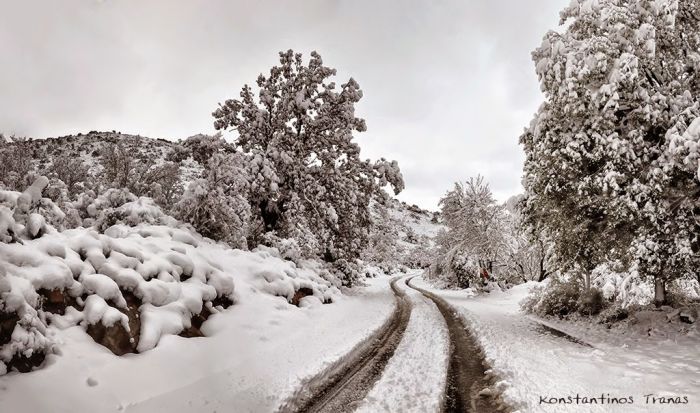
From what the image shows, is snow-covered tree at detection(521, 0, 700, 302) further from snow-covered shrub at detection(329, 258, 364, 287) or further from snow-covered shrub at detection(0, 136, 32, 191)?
snow-covered shrub at detection(0, 136, 32, 191)

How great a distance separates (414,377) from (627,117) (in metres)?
7.65

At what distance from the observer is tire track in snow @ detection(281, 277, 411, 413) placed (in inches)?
213

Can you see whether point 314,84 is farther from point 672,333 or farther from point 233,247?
point 672,333

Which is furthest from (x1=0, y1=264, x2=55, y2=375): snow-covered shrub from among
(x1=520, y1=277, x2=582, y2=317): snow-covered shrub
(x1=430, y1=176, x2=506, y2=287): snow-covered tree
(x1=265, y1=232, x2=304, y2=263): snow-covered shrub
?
(x1=430, y1=176, x2=506, y2=287): snow-covered tree

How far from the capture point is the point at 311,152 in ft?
61.5

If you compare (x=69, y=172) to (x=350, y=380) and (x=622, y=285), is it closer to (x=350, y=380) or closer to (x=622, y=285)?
(x=350, y=380)

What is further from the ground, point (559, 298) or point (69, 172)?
point (69, 172)

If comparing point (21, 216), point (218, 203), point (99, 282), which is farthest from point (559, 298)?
point (21, 216)

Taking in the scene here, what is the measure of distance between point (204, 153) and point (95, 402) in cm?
1217

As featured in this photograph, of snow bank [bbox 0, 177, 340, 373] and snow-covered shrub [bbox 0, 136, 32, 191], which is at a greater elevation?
snow-covered shrub [bbox 0, 136, 32, 191]

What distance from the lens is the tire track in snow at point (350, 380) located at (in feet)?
17.8

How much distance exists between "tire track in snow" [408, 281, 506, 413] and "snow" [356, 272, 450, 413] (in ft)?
0.46

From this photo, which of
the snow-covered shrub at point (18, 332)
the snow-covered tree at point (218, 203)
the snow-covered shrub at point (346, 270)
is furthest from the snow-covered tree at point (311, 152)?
the snow-covered shrub at point (18, 332)

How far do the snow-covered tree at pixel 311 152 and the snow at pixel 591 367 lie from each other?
28.2 feet
